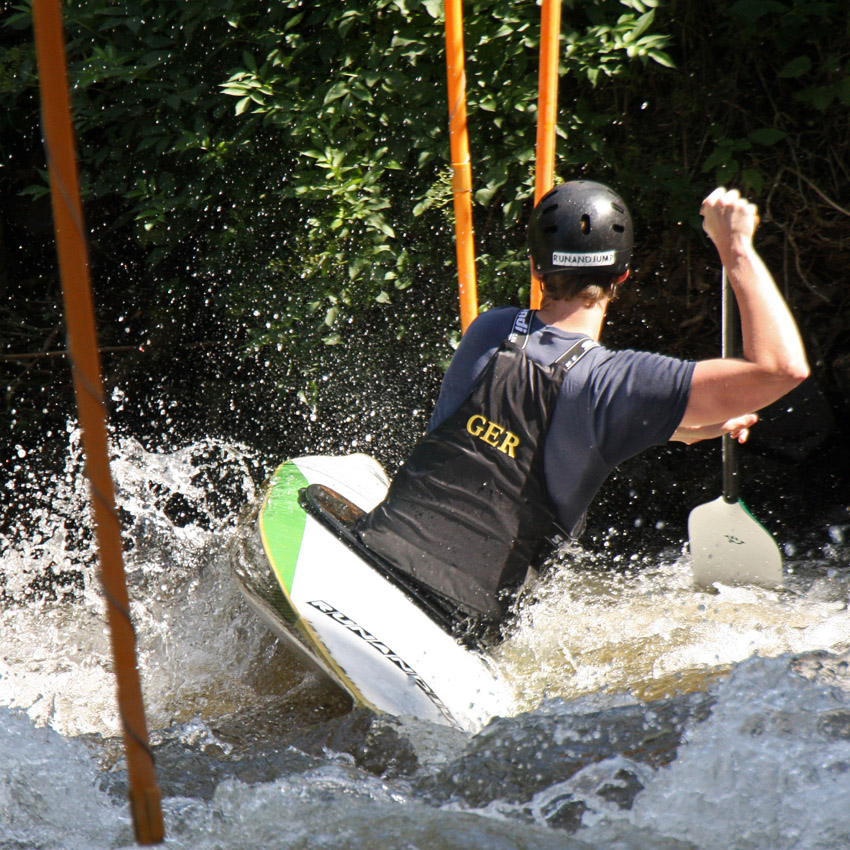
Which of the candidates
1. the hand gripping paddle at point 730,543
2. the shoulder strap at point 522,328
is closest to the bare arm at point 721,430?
the hand gripping paddle at point 730,543

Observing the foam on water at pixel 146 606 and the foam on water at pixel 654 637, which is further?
the foam on water at pixel 146 606

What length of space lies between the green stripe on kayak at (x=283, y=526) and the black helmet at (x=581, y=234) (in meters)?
0.91

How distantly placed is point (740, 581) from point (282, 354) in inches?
86.0

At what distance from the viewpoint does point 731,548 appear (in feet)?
9.50

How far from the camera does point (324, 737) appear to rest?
83.2 inches

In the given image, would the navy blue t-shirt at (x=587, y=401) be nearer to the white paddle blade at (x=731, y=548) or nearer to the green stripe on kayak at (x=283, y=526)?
the green stripe on kayak at (x=283, y=526)

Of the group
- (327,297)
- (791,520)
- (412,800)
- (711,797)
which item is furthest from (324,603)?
(791,520)

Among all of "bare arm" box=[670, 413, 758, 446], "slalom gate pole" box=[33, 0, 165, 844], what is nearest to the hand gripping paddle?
"bare arm" box=[670, 413, 758, 446]

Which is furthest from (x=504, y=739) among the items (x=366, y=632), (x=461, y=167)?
(x=461, y=167)

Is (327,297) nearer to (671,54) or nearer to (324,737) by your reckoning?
(671,54)

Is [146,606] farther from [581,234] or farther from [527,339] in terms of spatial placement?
[581,234]

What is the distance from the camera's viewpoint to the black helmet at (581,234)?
210cm

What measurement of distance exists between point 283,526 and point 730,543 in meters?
1.46

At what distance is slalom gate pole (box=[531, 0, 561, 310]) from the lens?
9.71 feet
